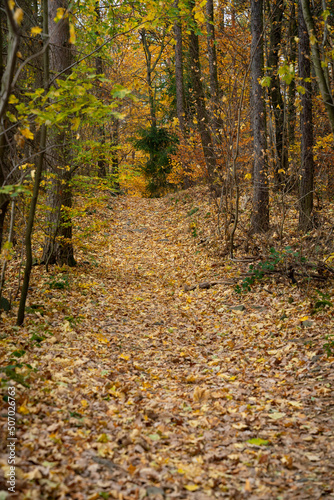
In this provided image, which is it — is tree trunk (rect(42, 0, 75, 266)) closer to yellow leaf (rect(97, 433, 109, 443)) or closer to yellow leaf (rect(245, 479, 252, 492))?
yellow leaf (rect(97, 433, 109, 443))

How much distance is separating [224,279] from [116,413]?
445 cm

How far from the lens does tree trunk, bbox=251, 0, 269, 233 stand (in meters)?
7.97

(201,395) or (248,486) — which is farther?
(201,395)

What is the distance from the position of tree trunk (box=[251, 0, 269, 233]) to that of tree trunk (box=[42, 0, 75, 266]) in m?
3.81

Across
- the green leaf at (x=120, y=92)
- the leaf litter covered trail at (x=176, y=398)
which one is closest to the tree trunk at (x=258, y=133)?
the leaf litter covered trail at (x=176, y=398)

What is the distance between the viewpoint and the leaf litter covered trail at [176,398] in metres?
2.66

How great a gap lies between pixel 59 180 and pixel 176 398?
4.45m

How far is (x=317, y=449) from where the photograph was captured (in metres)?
3.03

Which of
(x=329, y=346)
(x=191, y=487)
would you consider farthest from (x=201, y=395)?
(x=329, y=346)

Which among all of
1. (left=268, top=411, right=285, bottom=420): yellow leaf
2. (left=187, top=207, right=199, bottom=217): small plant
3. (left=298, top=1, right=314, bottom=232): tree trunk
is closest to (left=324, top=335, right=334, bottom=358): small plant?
Result: (left=268, top=411, right=285, bottom=420): yellow leaf

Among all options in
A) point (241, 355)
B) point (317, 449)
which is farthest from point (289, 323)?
point (317, 449)

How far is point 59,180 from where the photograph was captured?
6828mm

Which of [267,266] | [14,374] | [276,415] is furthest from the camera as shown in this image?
[267,266]

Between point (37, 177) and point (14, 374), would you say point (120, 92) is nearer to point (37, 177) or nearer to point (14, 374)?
point (37, 177)
